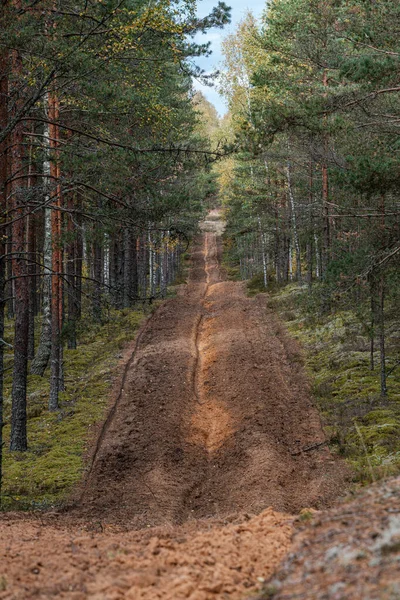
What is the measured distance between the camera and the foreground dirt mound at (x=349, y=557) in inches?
154

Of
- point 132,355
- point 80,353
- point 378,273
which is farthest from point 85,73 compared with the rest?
point 80,353

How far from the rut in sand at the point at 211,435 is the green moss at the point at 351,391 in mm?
451

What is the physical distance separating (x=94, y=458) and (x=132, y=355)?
28.9ft

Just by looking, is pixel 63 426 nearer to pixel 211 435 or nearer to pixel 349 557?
pixel 211 435

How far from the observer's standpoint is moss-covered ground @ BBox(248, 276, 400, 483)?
11258 millimetres

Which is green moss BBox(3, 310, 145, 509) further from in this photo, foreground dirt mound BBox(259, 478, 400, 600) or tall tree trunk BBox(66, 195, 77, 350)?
foreground dirt mound BBox(259, 478, 400, 600)

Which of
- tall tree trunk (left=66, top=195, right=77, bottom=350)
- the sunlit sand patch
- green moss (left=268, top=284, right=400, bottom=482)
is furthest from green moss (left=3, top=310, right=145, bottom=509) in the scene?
green moss (left=268, top=284, right=400, bottom=482)

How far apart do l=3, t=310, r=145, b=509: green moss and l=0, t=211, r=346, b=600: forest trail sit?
60 centimetres

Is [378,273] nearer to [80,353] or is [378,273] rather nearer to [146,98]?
[146,98]

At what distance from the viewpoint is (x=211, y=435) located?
13.8 metres

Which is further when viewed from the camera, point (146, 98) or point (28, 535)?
point (146, 98)

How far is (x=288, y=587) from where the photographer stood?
4309mm

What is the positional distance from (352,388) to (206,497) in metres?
6.55

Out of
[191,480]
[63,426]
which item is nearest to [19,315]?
[63,426]
